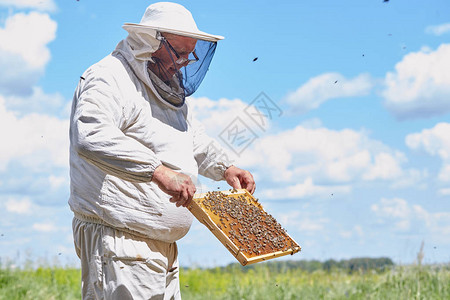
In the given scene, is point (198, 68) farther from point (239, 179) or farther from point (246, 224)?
point (246, 224)

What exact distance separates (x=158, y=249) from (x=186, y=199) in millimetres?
683

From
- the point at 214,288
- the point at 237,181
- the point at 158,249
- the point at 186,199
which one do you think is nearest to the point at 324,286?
the point at 214,288

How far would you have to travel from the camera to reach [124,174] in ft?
10.4

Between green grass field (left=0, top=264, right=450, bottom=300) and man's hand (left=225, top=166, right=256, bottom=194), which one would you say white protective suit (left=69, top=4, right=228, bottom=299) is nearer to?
man's hand (left=225, top=166, right=256, bottom=194)

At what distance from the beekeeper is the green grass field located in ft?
→ 10.6

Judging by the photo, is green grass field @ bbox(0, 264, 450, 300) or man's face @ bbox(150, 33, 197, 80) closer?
man's face @ bbox(150, 33, 197, 80)

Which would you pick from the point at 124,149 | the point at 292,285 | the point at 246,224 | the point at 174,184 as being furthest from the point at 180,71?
the point at 292,285

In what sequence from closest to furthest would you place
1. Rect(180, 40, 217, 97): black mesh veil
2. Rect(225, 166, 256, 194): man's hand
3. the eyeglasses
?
the eyeglasses → Rect(180, 40, 217, 97): black mesh veil → Rect(225, 166, 256, 194): man's hand

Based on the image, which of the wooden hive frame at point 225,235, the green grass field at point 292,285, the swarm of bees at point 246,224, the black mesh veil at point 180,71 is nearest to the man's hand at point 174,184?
the wooden hive frame at point 225,235

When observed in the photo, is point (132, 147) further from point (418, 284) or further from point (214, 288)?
point (214, 288)

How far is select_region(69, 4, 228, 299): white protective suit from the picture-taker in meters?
3.19

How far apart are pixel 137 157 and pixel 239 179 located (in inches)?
62.6

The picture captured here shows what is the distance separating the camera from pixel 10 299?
6.62 m

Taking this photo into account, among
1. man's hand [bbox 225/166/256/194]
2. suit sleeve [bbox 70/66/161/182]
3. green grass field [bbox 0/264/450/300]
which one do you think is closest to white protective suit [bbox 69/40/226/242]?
suit sleeve [bbox 70/66/161/182]
